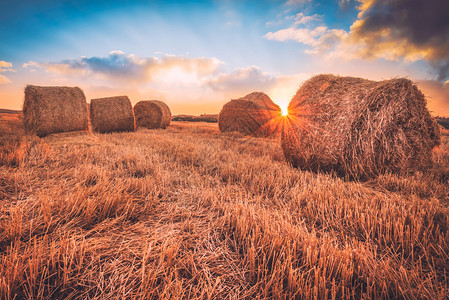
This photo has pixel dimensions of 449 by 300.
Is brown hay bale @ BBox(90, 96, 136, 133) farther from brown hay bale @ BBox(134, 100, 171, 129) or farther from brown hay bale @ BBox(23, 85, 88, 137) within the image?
brown hay bale @ BBox(134, 100, 171, 129)

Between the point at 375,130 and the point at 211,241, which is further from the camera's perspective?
the point at 375,130

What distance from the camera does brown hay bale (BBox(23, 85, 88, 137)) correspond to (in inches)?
235

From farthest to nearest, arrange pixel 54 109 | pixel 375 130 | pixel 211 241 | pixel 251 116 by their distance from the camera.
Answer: pixel 251 116 → pixel 54 109 → pixel 375 130 → pixel 211 241

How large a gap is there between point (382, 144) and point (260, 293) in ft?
11.1

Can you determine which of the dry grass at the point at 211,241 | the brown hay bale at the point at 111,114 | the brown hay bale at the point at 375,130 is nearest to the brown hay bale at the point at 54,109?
the brown hay bale at the point at 111,114

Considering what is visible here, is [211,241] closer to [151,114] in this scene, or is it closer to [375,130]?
[375,130]

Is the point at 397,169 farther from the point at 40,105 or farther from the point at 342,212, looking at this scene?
the point at 40,105

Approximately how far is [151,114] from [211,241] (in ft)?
38.5

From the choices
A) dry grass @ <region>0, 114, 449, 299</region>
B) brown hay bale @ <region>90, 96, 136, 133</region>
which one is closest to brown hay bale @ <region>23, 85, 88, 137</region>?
brown hay bale @ <region>90, 96, 136, 133</region>

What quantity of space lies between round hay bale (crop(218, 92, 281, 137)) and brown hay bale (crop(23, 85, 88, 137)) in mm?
6006

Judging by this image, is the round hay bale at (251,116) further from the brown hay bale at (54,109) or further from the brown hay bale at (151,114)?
the brown hay bale at (54,109)

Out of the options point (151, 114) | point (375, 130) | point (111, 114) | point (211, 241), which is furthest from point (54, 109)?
point (375, 130)

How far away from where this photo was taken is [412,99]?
3342 mm

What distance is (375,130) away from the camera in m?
3.23
